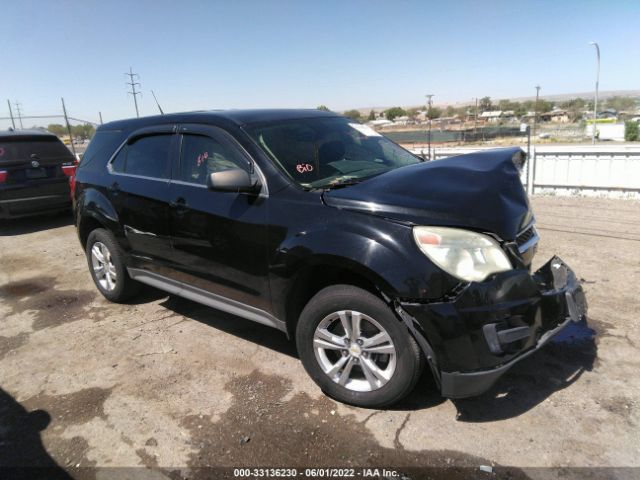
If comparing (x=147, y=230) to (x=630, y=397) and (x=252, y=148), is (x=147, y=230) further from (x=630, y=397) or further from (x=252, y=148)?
(x=630, y=397)

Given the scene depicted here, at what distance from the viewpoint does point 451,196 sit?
8.91 feet

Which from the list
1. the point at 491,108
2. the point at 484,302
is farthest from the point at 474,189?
the point at 491,108

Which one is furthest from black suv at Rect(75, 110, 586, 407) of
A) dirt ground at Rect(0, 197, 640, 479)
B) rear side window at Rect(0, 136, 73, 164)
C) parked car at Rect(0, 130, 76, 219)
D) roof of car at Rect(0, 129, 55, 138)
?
roof of car at Rect(0, 129, 55, 138)

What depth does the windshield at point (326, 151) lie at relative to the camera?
3.29 meters

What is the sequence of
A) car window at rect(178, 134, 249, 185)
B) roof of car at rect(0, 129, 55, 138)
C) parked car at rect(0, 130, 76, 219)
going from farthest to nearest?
roof of car at rect(0, 129, 55, 138) → parked car at rect(0, 130, 76, 219) → car window at rect(178, 134, 249, 185)

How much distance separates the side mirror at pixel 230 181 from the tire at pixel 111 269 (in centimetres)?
195

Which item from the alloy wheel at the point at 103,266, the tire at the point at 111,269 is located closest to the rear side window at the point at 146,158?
the tire at the point at 111,269

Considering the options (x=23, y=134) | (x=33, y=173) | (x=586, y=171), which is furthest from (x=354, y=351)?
(x=23, y=134)

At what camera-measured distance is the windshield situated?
329 cm

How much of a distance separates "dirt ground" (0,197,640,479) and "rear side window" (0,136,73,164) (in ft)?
15.8

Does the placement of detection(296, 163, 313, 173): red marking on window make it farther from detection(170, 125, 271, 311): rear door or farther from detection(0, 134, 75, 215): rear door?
detection(0, 134, 75, 215): rear door

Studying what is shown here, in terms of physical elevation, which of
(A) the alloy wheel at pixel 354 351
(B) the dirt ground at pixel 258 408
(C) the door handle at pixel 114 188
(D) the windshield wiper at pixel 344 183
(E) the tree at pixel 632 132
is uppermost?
(D) the windshield wiper at pixel 344 183

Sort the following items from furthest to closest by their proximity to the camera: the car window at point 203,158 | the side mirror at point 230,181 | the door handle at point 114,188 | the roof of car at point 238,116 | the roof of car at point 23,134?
the roof of car at point 23,134 → the door handle at point 114,188 → the roof of car at point 238,116 → the car window at point 203,158 → the side mirror at point 230,181

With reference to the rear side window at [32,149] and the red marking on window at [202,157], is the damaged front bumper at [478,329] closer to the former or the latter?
the red marking on window at [202,157]
